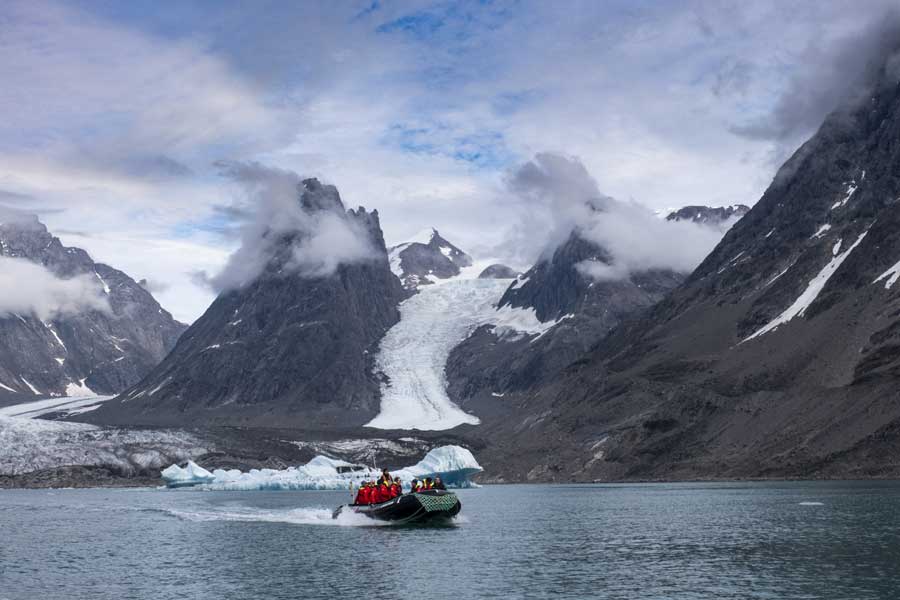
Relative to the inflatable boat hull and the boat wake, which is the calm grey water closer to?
the boat wake

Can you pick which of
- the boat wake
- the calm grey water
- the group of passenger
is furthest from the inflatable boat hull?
the calm grey water

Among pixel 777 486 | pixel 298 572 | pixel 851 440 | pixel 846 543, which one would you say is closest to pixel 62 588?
pixel 298 572

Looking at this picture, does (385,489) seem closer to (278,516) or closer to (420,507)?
(420,507)

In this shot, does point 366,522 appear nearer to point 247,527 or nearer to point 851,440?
point 247,527

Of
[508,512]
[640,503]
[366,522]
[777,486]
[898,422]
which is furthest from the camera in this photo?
[898,422]

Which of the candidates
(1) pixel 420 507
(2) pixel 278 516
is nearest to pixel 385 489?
(1) pixel 420 507

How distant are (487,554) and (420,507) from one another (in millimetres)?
24231

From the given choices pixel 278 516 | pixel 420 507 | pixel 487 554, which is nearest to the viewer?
pixel 487 554

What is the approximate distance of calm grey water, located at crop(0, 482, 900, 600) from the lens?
64.2 meters

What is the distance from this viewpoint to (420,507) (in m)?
105

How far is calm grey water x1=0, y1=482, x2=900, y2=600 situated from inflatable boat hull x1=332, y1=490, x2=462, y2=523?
2.36 m

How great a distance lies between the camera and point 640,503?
146500 mm

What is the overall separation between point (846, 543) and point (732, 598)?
84.6ft

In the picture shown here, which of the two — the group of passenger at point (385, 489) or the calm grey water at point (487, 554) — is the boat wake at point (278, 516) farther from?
the group of passenger at point (385, 489)
